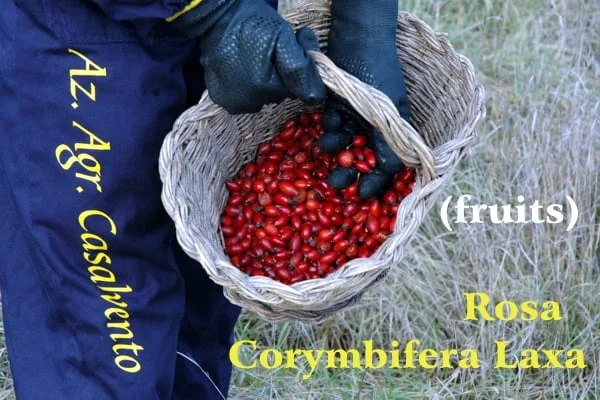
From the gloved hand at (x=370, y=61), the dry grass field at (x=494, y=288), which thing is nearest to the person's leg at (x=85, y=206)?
the gloved hand at (x=370, y=61)

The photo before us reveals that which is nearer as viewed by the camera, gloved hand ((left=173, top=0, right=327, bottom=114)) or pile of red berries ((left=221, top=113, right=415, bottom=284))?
gloved hand ((left=173, top=0, right=327, bottom=114))

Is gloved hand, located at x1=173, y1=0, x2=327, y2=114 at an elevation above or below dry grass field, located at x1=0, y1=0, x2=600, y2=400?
above

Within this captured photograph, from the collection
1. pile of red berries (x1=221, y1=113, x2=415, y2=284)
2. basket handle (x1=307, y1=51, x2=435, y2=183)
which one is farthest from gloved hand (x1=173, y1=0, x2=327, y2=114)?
pile of red berries (x1=221, y1=113, x2=415, y2=284)

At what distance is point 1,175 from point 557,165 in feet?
4.76

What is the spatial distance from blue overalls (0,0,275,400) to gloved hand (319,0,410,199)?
25 cm

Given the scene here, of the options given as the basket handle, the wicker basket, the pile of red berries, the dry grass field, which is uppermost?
the basket handle

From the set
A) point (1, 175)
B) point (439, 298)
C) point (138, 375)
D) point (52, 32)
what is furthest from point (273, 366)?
point (52, 32)

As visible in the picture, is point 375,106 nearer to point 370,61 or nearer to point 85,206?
point 370,61

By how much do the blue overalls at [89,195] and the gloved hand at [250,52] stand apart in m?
0.05

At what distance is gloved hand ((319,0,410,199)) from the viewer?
168cm

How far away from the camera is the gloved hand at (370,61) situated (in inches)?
66.2

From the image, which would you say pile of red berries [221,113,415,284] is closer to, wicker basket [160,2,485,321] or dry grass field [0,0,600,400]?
wicker basket [160,2,485,321]

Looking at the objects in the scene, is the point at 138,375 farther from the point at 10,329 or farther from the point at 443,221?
the point at 443,221

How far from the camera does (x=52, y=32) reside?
148 cm
